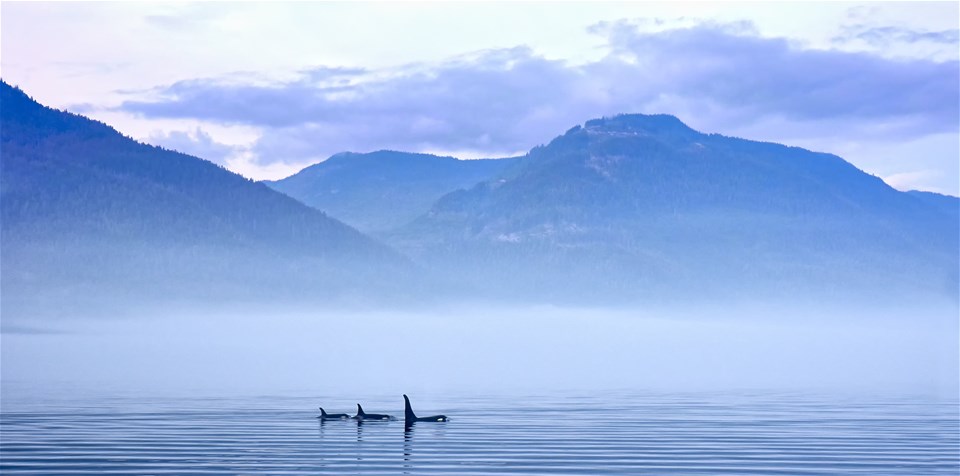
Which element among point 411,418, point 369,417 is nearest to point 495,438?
point 411,418

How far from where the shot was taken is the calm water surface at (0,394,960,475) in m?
39.8

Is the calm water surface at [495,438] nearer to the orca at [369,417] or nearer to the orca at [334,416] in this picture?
the orca at [334,416]

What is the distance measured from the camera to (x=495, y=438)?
48.3m

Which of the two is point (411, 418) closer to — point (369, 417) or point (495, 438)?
point (369, 417)

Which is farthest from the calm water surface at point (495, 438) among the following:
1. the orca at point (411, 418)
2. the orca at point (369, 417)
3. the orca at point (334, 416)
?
the orca at point (369, 417)

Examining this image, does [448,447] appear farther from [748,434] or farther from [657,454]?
[748,434]

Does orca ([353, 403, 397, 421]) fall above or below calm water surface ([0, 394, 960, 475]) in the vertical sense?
above

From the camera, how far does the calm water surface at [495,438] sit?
131 feet

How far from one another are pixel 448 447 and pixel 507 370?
71436mm

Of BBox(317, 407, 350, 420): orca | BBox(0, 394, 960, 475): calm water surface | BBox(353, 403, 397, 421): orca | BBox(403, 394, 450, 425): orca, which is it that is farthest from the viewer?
BBox(317, 407, 350, 420): orca

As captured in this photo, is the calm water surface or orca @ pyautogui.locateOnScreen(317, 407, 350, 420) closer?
the calm water surface

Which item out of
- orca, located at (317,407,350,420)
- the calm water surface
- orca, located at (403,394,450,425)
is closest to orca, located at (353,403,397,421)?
orca, located at (317,407,350,420)

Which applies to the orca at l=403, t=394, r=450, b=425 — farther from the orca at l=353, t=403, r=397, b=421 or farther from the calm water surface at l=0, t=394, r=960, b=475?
the orca at l=353, t=403, r=397, b=421

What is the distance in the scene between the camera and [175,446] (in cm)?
4562
